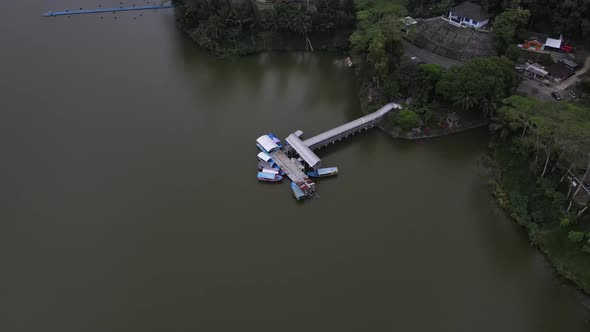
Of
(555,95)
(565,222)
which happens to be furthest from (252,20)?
(565,222)

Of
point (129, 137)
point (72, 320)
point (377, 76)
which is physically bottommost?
point (72, 320)

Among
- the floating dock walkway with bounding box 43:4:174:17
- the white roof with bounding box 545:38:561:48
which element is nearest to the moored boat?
the white roof with bounding box 545:38:561:48

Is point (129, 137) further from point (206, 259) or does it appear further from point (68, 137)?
point (206, 259)

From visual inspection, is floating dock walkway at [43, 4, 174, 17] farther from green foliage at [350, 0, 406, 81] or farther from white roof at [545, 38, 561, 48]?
white roof at [545, 38, 561, 48]

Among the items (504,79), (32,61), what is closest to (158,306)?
(504,79)

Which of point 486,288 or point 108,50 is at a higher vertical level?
point 108,50

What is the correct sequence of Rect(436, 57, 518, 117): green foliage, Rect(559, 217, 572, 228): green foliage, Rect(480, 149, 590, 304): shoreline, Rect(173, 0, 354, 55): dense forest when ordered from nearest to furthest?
Rect(480, 149, 590, 304): shoreline
Rect(559, 217, 572, 228): green foliage
Rect(436, 57, 518, 117): green foliage
Rect(173, 0, 354, 55): dense forest

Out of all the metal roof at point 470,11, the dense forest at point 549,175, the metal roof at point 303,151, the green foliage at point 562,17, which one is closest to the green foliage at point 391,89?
the dense forest at point 549,175

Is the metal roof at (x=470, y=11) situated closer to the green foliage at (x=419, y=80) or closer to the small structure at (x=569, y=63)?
the small structure at (x=569, y=63)
